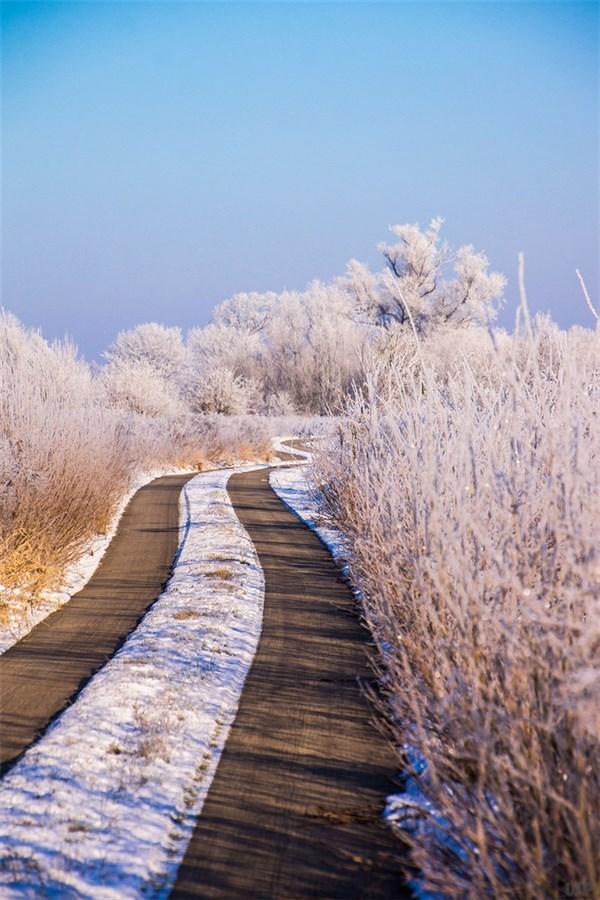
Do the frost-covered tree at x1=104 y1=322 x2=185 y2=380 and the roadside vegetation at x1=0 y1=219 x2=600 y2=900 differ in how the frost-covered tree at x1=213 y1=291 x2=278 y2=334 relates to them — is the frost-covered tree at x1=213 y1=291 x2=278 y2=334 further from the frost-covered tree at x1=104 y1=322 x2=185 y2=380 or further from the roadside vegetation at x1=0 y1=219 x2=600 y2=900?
the roadside vegetation at x1=0 y1=219 x2=600 y2=900

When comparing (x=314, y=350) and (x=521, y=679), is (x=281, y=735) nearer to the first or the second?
(x=521, y=679)

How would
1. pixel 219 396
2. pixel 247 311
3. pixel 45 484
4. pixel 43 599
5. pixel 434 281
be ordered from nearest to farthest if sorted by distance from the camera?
pixel 43 599 < pixel 45 484 < pixel 219 396 < pixel 434 281 < pixel 247 311

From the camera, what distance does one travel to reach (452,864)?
3293 mm

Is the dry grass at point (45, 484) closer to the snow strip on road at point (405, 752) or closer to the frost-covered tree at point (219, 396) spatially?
the snow strip on road at point (405, 752)

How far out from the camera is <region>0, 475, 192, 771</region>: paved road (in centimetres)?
550

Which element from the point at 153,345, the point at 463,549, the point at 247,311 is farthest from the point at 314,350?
the point at 463,549

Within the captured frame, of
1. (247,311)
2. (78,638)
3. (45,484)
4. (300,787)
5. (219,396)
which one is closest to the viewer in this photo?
(300,787)

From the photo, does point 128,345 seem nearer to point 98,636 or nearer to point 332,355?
point 332,355

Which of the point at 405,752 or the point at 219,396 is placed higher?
the point at 219,396

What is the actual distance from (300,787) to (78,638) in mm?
3590

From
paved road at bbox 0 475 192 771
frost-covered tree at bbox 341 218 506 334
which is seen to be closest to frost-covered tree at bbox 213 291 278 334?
frost-covered tree at bbox 341 218 506 334

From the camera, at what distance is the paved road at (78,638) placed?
550cm

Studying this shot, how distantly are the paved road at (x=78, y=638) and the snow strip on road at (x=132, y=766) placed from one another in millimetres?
185

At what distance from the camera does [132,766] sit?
459cm
